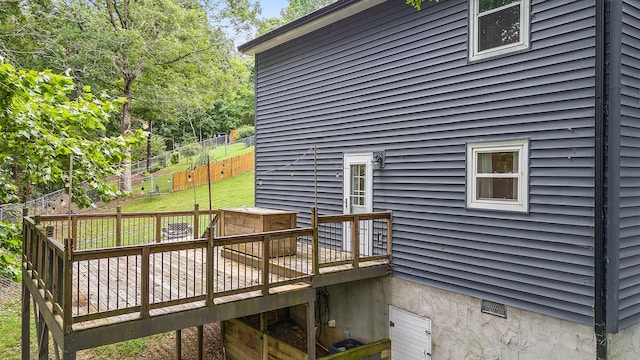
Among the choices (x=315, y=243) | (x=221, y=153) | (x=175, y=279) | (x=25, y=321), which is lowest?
(x=25, y=321)

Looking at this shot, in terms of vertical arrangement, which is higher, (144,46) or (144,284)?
(144,46)

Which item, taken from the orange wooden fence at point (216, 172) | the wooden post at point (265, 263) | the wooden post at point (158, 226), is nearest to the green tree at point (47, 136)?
the wooden post at point (158, 226)

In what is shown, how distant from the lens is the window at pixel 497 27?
5039mm

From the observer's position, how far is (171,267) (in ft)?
19.3

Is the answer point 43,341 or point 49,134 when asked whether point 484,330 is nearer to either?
point 43,341

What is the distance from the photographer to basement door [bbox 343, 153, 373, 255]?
7.18 m

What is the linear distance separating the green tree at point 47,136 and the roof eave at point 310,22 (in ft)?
12.6

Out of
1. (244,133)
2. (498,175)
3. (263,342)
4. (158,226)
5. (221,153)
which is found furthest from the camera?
(244,133)

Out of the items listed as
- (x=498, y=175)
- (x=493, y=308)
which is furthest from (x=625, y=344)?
(x=498, y=175)

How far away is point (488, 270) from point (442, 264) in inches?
28.5

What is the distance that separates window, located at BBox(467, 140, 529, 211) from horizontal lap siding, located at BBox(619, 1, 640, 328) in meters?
0.98

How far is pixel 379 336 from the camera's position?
6.82m

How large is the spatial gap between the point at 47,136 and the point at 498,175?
19.9ft

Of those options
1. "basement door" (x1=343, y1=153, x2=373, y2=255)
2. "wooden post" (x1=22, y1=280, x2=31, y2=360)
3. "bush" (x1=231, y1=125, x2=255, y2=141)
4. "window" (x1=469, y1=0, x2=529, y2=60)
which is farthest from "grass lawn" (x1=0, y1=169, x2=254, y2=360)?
"bush" (x1=231, y1=125, x2=255, y2=141)
